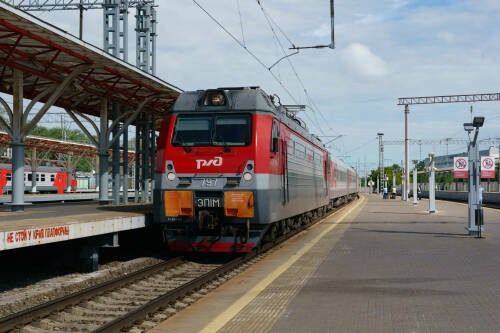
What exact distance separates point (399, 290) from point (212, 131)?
18.1 feet

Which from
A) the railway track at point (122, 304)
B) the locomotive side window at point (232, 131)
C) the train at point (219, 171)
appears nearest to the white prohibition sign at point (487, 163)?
the train at point (219, 171)

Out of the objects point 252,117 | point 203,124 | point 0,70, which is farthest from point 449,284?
point 0,70

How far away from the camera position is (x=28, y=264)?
12117mm

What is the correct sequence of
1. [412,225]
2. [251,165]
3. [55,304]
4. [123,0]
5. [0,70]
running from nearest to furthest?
[55,304] → [251,165] → [0,70] → [412,225] → [123,0]

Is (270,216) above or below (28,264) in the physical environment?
above

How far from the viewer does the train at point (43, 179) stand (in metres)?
42.6

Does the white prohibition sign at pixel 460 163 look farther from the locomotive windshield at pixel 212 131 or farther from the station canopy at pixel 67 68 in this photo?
the locomotive windshield at pixel 212 131

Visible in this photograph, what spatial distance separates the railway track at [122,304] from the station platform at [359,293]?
419 mm

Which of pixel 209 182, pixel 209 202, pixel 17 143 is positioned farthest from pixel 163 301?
pixel 17 143

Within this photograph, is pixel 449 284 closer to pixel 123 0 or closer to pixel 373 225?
pixel 373 225

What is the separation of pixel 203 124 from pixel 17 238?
16.1 feet

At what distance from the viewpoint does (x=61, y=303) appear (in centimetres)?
746

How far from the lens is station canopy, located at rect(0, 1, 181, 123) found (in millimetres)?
11726

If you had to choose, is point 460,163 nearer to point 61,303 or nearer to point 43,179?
point 61,303
